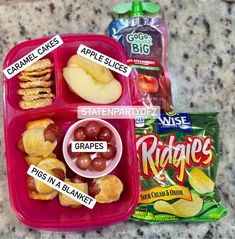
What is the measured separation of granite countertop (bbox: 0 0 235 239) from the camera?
1.00 metres

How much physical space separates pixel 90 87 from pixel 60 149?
141mm

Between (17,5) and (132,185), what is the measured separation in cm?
47

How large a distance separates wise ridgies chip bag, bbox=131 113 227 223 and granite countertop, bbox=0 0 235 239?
2.0 inches

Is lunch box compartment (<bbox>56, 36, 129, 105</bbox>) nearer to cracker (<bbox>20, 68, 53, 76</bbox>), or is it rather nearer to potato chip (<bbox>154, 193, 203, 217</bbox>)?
cracker (<bbox>20, 68, 53, 76</bbox>)

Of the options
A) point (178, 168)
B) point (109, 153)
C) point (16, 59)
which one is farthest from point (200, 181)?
point (16, 59)

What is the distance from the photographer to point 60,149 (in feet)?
3.04

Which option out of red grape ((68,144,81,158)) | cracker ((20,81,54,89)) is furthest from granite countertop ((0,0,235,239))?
red grape ((68,144,81,158))

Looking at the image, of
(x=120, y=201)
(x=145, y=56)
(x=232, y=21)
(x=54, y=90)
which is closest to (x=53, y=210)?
(x=120, y=201)

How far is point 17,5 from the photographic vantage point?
3.33 ft

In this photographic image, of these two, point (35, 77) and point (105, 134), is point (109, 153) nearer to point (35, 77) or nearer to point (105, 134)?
point (105, 134)

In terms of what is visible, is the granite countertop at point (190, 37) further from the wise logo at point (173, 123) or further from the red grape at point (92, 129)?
the red grape at point (92, 129)

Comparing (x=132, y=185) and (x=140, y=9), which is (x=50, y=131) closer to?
(x=132, y=185)

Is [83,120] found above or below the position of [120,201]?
above

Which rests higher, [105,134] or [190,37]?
[190,37]
